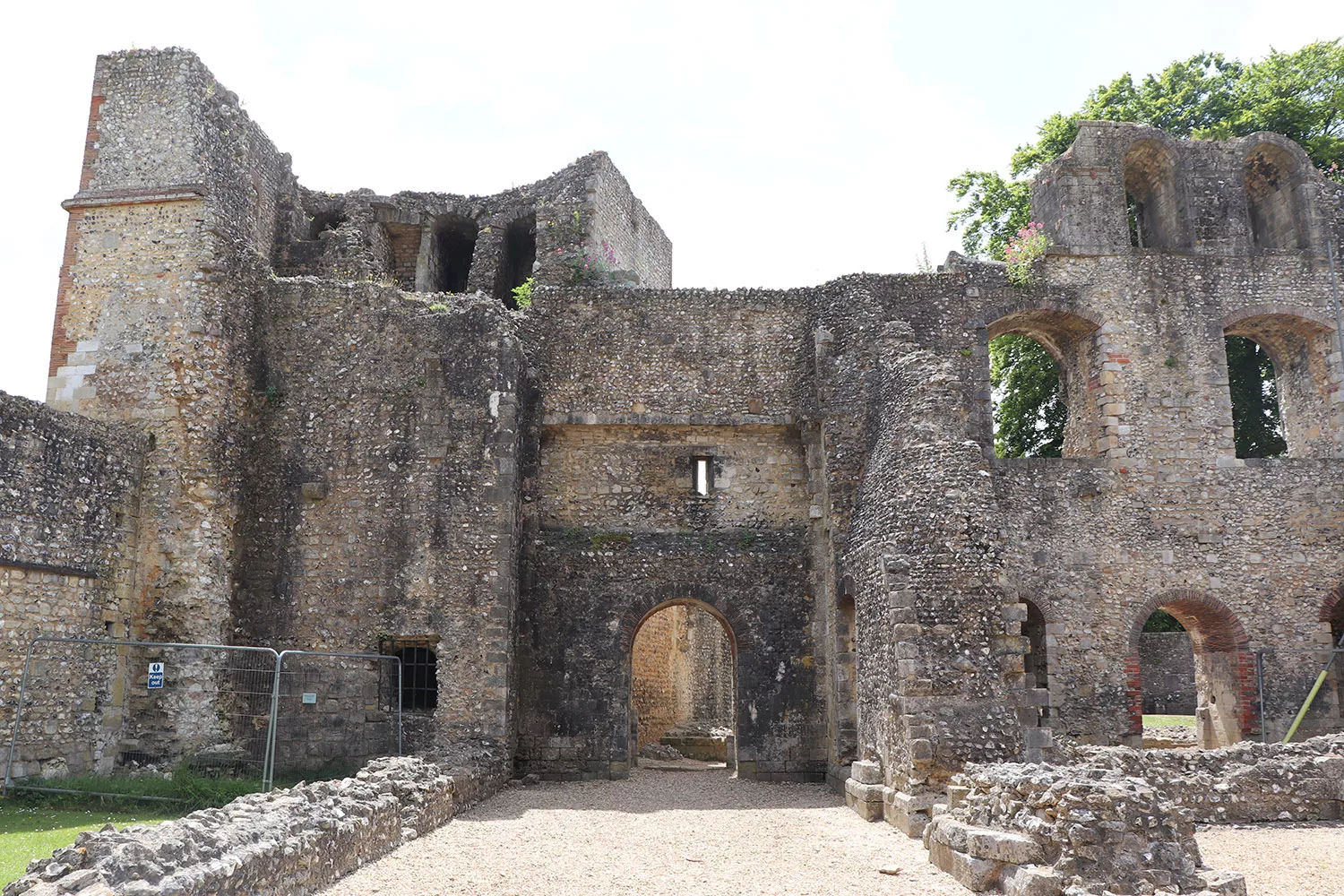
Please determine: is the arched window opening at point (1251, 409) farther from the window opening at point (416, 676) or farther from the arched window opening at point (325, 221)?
the arched window opening at point (325, 221)

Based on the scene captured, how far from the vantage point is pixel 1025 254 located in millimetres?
15367

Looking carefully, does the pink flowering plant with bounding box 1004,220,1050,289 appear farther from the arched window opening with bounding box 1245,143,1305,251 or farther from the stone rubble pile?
the stone rubble pile

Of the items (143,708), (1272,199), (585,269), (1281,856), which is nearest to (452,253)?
(585,269)

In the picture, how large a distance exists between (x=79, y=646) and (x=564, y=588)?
5.81 meters

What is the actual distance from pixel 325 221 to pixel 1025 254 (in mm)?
11813

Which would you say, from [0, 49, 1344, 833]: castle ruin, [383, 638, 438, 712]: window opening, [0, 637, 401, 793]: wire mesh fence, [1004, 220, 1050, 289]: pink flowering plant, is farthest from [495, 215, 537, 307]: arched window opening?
[1004, 220, 1050, 289]: pink flowering plant

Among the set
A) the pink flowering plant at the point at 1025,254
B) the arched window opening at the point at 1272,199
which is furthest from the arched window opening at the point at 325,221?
the arched window opening at the point at 1272,199

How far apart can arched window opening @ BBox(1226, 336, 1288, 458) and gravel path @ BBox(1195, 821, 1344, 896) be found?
11.5 metres

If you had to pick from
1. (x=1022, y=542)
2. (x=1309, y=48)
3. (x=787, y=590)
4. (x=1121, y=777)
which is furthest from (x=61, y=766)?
(x=1309, y=48)

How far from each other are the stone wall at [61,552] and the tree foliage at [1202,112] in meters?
16.0

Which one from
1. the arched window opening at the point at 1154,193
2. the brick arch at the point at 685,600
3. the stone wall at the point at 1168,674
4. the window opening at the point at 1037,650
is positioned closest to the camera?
the brick arch at the point at 685,600

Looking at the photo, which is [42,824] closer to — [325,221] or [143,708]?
[143,708]

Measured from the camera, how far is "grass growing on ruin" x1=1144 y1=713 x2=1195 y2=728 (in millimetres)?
18453

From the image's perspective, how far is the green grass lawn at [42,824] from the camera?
718 centimetres
